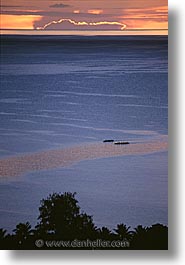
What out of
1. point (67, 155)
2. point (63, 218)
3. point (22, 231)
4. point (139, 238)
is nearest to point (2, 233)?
point (22, 231)

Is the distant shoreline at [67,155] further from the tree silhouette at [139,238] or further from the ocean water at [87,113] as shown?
the tree silhouette at [139,238]

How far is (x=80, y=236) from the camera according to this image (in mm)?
2014

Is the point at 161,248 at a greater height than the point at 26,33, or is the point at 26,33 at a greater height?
the point at 26,33

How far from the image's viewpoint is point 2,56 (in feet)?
6.72

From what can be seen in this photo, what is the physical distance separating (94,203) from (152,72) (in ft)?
1.37

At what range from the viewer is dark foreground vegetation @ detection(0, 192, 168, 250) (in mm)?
2010

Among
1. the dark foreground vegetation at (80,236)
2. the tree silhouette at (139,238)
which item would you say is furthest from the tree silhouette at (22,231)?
the tree silhouette at (139,238)

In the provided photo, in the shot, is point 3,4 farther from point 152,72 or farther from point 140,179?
point 140,179

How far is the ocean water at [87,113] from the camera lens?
203 centimetres

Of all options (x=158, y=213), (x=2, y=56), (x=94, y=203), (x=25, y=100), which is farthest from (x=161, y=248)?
(x=2, y=56)

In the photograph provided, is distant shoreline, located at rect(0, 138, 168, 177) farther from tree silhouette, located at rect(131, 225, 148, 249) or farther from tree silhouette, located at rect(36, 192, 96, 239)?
tree silhouette, located at rect(131, 225, 148, 249)

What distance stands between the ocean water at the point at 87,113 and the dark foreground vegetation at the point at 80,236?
0.11 feet

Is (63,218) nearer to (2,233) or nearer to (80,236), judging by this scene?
(80,236)

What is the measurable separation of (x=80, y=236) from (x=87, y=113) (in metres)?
0.36
